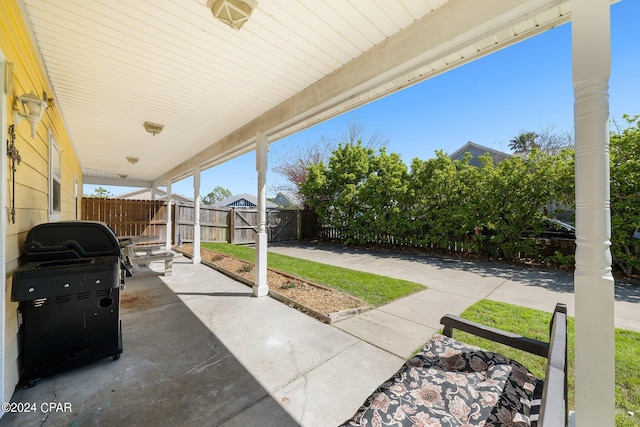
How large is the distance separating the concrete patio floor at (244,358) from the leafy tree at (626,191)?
3.23 ft

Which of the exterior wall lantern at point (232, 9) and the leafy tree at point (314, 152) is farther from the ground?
the leafy tree at point (314, 152)

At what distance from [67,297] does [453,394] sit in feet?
10.1

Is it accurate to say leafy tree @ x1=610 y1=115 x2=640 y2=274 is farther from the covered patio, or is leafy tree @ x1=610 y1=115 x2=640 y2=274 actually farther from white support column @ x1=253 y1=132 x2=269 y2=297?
white support column @ x1=253 y1=132 x2=269 y2=297

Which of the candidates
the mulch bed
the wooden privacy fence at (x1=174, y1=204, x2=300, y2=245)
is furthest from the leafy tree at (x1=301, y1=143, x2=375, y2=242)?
the mulch bed

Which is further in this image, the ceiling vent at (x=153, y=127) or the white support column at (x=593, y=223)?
the ceiling vent at (x=153, y=127)

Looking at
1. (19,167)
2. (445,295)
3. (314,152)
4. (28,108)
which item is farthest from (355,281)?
(314,152)

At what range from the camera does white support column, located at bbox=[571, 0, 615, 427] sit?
3.84 feet

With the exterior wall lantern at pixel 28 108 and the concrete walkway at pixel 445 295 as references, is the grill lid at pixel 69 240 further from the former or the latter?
the concrete walkway at pixel 445 295

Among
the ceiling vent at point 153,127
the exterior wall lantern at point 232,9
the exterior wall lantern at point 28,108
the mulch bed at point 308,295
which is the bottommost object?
the mulch bed at point 308,295

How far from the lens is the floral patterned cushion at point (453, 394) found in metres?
1.28

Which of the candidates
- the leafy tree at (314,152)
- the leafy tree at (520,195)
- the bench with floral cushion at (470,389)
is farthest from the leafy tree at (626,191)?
the leafy tree at (314,152)

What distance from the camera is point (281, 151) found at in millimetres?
18781

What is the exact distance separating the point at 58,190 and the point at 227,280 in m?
3.13

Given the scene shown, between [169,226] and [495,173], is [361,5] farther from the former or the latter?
[169,226]
